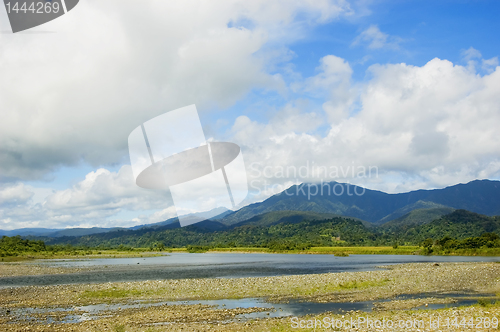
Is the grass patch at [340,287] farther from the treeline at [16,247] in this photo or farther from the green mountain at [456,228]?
the green mountain at [456,228]

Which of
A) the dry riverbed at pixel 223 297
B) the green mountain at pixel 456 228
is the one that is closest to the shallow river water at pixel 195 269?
the dry riverbed at pixel 223 297

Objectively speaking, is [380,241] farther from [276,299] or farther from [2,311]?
[2,311]

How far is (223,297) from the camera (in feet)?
91.6

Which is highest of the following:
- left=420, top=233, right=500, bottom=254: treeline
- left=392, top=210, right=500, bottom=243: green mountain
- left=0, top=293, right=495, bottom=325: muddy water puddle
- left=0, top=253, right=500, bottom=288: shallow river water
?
left=0, top=293, right=495, bottom=325: muddy water puddle

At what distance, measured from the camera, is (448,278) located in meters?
35.2

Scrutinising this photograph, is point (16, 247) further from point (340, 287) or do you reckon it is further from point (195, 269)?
point (340, 287)

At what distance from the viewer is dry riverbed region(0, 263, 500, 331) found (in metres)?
18.3

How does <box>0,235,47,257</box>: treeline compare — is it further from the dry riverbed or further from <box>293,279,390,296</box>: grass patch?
<box>293,279,390,296</box>: grass patch

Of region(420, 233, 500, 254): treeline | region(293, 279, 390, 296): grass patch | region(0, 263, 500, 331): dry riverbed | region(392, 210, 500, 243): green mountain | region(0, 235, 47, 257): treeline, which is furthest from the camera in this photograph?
region(392, 210, 500, 243): green mountain

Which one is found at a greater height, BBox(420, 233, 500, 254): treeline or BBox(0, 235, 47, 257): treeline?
BBox(0, 235, 47, 257): treeline

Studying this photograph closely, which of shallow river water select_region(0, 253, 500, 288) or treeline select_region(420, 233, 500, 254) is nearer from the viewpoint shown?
shallow river water select_region(0, 253, 500, 288)

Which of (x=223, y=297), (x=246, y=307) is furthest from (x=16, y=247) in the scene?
(x=246, y=307)

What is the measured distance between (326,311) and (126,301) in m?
14.9

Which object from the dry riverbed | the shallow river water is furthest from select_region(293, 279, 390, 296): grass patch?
the shallow river water
